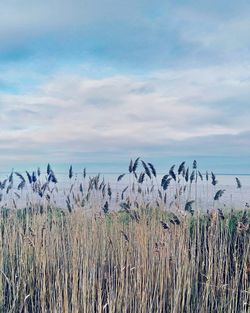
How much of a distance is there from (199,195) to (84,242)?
75cm

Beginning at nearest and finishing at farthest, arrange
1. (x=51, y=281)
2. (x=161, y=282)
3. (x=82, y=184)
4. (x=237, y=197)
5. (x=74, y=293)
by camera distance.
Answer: (x=74, y=293) → (x=161, y=282) → (x=51, y=281) → (x=82, y=184) → (x=237, y=197)

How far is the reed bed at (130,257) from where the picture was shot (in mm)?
2467

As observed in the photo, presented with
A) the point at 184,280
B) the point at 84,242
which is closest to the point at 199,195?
the point at 184,280

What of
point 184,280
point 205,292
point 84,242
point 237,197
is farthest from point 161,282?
point 237,197

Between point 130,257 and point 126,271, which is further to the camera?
point 130,257

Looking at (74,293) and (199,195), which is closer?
(74,293)

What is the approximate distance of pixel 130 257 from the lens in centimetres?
279

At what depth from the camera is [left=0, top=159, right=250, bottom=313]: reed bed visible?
2.47 metres

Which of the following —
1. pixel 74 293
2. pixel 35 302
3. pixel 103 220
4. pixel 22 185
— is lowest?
pixel 35 302

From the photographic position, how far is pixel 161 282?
2557mm

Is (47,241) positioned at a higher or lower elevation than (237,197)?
lower

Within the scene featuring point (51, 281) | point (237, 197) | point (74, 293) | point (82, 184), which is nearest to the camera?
point (74, 293)

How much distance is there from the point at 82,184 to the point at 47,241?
41 centimetres

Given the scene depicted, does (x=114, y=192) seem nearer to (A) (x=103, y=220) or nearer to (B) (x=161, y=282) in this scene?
(A) (x=103, y=220)
